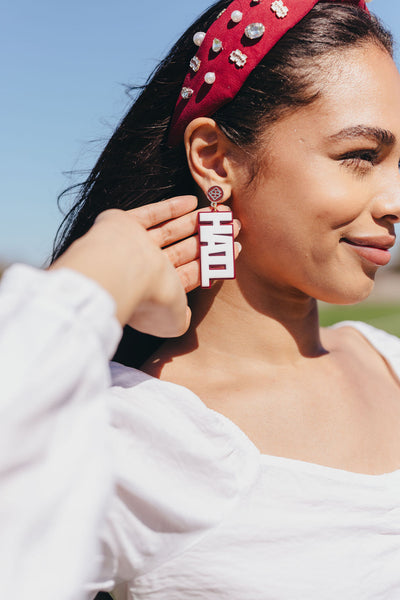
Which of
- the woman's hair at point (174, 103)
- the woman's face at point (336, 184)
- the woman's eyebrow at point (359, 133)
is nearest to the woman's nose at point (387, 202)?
the woman's face at point (336, 184)

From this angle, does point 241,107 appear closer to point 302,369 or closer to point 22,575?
point 302,369

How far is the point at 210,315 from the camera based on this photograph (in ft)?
5.76

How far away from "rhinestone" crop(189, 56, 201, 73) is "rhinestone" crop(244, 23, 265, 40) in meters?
0.16

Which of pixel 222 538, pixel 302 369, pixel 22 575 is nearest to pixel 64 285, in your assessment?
pixel 22 575

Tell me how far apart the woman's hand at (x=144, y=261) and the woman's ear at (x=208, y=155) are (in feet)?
0.53

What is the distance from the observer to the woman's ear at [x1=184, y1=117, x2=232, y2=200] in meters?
1.64

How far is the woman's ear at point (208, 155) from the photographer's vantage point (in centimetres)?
164

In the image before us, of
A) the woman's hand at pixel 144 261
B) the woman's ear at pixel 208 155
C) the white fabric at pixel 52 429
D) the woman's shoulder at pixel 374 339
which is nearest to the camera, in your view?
the white fabric at pixel 52 429

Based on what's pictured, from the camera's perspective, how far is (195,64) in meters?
1.65

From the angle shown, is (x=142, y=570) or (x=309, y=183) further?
(x=309, y=183)

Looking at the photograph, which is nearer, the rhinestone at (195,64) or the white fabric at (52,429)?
the white fabric at (52,429)

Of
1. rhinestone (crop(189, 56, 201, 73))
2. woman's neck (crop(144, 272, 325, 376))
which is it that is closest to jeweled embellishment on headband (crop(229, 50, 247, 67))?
rhinestone (crop(189, 56, 201, 73))

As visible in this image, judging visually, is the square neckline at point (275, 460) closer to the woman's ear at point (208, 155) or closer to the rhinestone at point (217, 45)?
the woman's ear at point (208, 155)

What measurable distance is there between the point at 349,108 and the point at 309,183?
0.21 meters
